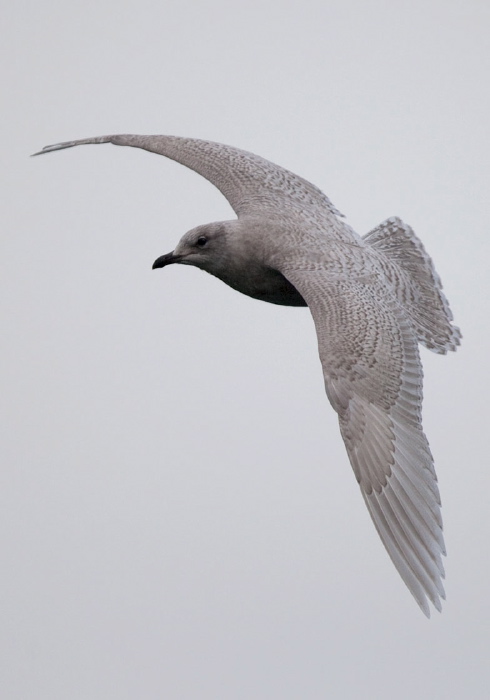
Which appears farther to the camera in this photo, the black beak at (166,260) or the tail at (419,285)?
the tail at (419,285)

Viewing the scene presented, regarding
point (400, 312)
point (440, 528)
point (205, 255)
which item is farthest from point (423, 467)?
point (205, 255)

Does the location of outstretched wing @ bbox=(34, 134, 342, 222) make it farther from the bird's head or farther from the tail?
the tail

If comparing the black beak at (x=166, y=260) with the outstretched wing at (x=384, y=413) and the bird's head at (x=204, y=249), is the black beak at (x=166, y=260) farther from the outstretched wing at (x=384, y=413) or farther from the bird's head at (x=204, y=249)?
the outstretched wing at (x=384, y=413)

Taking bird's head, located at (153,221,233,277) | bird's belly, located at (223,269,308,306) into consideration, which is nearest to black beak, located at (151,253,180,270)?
bird's head, located at (153,221,233,277)

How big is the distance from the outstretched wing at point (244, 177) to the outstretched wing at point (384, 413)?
1.58 m

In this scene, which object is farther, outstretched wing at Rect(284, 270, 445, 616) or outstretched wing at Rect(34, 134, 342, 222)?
outstretched wing at Rect(34, 134, 342, 222)

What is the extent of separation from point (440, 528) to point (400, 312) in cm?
193

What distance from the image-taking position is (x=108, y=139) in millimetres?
15281

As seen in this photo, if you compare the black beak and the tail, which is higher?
the tail

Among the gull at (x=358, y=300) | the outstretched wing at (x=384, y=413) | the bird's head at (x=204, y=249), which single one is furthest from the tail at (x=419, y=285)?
the bird's head at (x=204, y=249)

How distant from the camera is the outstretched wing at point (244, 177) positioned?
13.5 m

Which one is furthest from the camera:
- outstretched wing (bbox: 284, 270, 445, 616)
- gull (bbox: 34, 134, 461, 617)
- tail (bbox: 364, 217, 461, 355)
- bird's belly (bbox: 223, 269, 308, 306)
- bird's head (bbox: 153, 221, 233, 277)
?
tail (bbox: 364, 217, 461, 355)

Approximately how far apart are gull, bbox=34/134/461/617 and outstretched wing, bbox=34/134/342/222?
0.01m

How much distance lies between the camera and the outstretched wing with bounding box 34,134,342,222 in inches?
533
